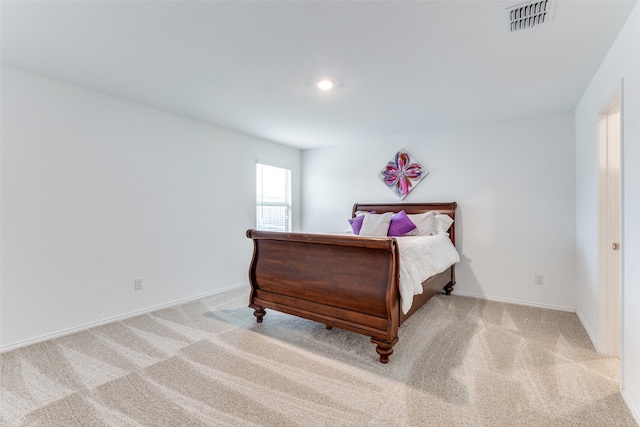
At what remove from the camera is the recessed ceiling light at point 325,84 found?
8.47 feet

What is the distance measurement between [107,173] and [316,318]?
2.49m

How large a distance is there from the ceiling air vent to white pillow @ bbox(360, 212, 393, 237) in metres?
2.43

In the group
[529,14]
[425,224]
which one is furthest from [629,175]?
[425,224]

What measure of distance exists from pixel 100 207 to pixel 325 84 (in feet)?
8.10

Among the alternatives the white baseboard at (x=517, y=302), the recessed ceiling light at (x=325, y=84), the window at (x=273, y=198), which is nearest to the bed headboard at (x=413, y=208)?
the white baseboard at (x=517, y=302)

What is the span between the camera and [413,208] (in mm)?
4141

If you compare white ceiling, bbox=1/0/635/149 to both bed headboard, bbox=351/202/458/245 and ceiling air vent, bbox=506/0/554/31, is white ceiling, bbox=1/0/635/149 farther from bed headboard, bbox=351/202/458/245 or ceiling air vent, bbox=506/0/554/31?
bed headboard, bbox=351/202/458/245

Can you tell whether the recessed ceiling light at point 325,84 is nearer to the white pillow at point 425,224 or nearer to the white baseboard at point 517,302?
the white pillow at point 425,224

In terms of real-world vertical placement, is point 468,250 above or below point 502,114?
below

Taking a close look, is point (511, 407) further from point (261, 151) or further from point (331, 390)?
point (261, 151)

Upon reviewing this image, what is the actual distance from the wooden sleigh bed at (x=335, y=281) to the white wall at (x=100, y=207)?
1.21 m

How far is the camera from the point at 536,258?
3461 millimetres

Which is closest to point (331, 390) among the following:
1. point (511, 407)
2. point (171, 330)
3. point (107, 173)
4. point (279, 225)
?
point (511, 407)

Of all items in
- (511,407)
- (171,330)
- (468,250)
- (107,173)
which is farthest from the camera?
(468,250)
